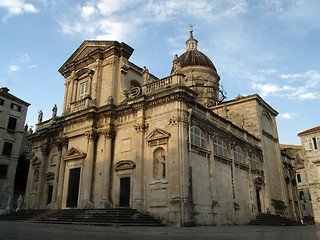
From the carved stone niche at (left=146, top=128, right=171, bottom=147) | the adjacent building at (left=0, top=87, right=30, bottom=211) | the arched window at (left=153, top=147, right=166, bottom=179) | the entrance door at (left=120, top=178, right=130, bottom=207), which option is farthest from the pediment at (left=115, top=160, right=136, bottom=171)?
the adjacent building at (left=0, top=87, right=30, bottom=211)

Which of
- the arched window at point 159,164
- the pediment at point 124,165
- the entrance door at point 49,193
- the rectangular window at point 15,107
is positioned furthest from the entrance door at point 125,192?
the rectangular window at point 15,107

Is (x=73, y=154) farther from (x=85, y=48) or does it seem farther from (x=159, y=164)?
(x=85, y=48)

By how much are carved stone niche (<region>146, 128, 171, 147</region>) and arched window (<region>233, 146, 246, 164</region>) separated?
812 cm

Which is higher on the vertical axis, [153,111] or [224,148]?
[153,111]

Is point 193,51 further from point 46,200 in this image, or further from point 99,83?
point 46,200

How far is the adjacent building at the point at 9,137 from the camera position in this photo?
110 ft

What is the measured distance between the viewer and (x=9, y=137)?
3534 cm

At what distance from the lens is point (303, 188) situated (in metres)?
46.4

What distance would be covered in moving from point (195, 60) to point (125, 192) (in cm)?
2475

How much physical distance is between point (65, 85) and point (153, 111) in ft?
41.0

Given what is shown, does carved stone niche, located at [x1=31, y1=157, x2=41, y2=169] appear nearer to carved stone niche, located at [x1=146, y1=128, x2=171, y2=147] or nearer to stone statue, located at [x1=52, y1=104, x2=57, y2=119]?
stone statue, located at [x1=52, y1=104, x2=57, y2=119]

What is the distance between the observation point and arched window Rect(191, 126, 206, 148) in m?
17.8

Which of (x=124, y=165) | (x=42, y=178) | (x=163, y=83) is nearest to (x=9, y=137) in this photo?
(x=42, y=178)

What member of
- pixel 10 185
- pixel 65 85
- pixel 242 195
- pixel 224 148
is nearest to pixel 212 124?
pixel 224 148
